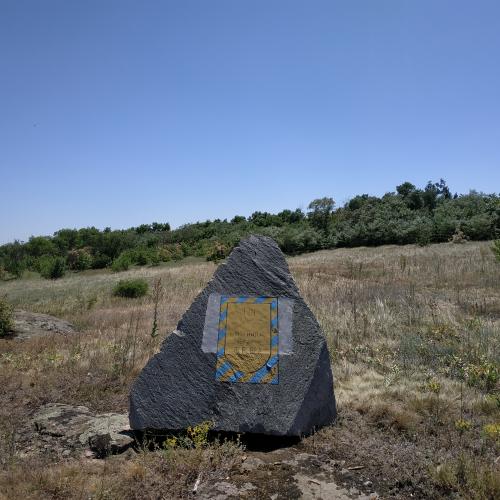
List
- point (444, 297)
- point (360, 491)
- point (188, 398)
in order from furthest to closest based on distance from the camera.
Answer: point (444, 297) < point (188, 398) < point (360, 491)

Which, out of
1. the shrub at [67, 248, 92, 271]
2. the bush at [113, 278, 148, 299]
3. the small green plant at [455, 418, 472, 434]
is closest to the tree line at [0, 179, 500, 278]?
the shrub at [67, 248, 92, 271]

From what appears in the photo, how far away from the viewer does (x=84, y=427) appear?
16.6 feet

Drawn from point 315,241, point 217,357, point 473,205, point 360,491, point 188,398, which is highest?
point 473,205

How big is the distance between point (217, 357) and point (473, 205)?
31209mm

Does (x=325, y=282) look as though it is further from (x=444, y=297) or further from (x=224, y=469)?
(x=224, y=469)

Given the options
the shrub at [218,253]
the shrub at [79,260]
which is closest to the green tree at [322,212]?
the shrub at [218,253]

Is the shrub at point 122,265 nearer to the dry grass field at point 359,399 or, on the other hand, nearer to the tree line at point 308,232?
the tree line at point 308,232

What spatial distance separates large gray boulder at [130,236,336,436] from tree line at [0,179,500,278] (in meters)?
16.6

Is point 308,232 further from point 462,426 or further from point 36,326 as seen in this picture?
point 462,426

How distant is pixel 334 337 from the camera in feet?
25.6

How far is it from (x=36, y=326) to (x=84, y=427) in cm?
623

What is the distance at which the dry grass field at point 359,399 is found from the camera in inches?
147

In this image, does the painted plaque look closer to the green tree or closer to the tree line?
the tree line

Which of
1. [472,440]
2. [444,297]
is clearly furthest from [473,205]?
[472,440]
